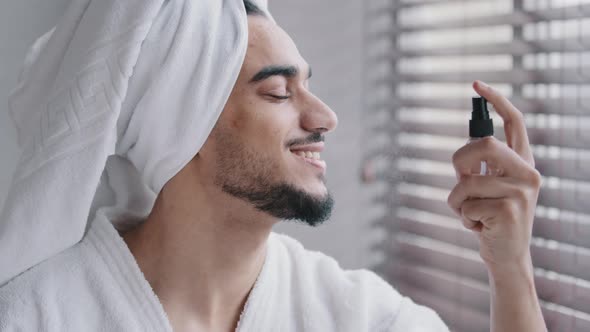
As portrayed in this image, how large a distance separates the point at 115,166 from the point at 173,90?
26 centimetres

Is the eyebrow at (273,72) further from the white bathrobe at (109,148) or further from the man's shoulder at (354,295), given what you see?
the man's shoulder at (354,295)

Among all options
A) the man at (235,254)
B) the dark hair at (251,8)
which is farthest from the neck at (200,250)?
the dark hair at (251,8)

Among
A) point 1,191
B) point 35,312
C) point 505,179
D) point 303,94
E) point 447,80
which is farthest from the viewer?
point 447,80

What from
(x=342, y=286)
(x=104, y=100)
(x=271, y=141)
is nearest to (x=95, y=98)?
(x=104, y=100)

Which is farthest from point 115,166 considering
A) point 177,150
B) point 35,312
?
point 35,312

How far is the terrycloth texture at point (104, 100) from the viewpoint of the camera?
921mm

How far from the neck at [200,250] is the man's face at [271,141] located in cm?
4

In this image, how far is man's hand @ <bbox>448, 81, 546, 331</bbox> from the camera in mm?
833

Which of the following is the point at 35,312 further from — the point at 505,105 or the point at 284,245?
the point at 505,105

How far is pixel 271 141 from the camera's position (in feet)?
3.34

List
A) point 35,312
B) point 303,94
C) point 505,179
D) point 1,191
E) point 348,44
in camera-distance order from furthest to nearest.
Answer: point 348,44 < point 1,191 < point 303,94 < point 35,312 < point 505,179

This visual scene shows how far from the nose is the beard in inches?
3.5

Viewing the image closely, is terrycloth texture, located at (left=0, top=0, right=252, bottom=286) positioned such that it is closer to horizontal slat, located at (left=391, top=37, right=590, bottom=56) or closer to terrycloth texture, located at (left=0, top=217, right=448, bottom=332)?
terrycloth texture, located at (left=0, top=217, right=448, bottom=332)

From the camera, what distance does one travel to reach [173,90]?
0.98m
